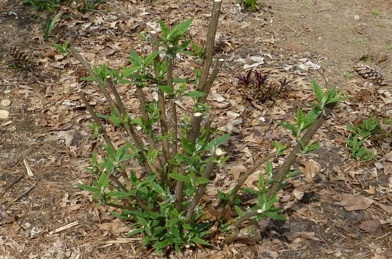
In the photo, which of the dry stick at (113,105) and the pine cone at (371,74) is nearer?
the dry stick at (113,105)

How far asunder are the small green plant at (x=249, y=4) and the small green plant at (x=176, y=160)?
2780 mm

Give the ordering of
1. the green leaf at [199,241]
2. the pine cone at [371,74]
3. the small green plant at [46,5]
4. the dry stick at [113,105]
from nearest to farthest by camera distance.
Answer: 1. the dry stick at [113,105]
2. the green leaf at [199,241]
3. the pine cone at [371,74]
4. the small green plant at [46,5]

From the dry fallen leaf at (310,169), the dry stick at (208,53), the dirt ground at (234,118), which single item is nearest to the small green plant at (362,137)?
the dirt ground at (234,118)

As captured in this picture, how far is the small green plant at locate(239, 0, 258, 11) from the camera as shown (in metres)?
5.22

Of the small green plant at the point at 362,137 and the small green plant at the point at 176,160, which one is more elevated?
the small green plant at the point at 176,160

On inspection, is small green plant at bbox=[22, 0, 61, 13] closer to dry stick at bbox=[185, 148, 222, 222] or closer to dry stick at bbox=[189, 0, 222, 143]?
dry stick at bbox=[189, 0, 222, 143]

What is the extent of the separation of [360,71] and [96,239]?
294cm

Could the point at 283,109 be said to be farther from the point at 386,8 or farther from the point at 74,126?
the point at 386,8

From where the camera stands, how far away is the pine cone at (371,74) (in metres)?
4.31

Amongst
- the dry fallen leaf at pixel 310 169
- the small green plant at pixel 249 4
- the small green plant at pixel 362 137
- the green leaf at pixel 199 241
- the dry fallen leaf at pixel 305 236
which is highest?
the small green plant at pixel 249 4

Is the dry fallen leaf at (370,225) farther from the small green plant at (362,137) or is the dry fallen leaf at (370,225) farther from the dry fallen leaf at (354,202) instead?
the small green plant at (362,137)

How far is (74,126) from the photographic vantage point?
3723 millimetres

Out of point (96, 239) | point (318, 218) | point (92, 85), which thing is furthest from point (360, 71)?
point (96, 239)

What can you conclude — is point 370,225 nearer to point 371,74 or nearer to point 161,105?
point 161,105
